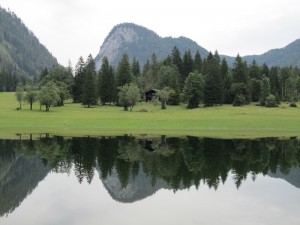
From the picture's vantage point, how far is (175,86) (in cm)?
12738

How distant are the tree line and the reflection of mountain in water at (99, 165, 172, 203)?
7608 centimetres

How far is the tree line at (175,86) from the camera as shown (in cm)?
11394

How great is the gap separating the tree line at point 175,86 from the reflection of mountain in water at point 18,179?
6678cm

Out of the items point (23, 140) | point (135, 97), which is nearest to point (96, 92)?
point (135, 97)

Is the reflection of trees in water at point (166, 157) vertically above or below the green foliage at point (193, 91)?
below

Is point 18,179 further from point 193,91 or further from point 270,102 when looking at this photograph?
point 270,102

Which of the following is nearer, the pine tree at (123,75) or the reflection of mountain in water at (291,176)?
the reflection of mountain in water at (291,176)

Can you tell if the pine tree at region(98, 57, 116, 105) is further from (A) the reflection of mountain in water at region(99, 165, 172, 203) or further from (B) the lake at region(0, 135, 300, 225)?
(A) the reflection of mountain in water at region(99, 165, 172, 203)

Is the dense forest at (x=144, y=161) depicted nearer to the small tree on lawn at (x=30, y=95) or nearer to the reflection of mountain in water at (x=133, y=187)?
the reflection of mountain in water at (x=133, y=187)

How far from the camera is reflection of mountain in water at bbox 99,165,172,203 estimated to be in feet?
72.7

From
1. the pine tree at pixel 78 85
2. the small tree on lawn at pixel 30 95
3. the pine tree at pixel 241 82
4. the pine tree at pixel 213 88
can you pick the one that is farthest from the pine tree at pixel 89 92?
the pine tree at pixel 241 82

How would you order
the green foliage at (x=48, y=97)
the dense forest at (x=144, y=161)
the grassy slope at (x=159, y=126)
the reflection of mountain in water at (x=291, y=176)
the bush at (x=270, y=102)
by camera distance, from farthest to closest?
the bush at (x=270, y=102)
the green foliage at (x=48, y=97)
the grassy slope at (x=159, y=126)
the reflection of mountain in water at (x=291, y=176)
the dense forest at (x=144, y=161)

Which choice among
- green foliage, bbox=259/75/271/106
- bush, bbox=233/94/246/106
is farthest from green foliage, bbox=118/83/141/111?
green foliage, bbox=259/75/271/106

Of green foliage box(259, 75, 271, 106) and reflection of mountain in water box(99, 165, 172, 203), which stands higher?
green foliage box(259, 75, 271, 106)
